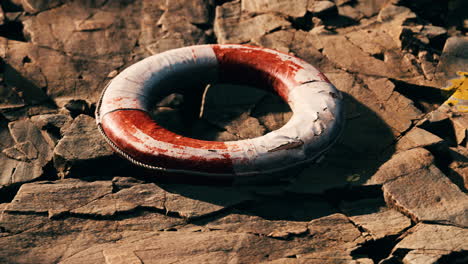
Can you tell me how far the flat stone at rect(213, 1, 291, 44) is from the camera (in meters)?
3.62

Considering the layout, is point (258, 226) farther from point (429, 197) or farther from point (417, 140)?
point (417, 140)

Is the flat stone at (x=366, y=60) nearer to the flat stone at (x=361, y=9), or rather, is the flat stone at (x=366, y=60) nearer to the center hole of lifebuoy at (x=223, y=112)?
the flat stone at (x=361, y=9)

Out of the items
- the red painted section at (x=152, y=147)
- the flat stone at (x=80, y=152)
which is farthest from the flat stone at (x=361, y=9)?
the flat stone at (x=80, y=152)

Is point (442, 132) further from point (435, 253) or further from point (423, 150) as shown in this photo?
point (435, 253)

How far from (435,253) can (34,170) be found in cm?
198

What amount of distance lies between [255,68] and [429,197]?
1.19m

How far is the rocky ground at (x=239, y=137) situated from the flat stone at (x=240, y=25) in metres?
0.01

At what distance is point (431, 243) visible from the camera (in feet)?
7.39

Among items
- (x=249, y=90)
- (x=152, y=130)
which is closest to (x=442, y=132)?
(x=249, y=90)

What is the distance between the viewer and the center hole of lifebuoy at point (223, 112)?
2.94 m

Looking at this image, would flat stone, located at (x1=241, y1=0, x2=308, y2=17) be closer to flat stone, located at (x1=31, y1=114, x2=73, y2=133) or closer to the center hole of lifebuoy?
the center hole of lifebuoy

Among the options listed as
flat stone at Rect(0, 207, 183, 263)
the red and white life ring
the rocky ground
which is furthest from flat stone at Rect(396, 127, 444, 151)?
flat stone at Rect(0, 207, 183, 263)

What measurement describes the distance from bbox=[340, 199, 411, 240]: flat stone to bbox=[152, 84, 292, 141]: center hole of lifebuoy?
69cm

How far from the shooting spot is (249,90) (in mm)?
3199
